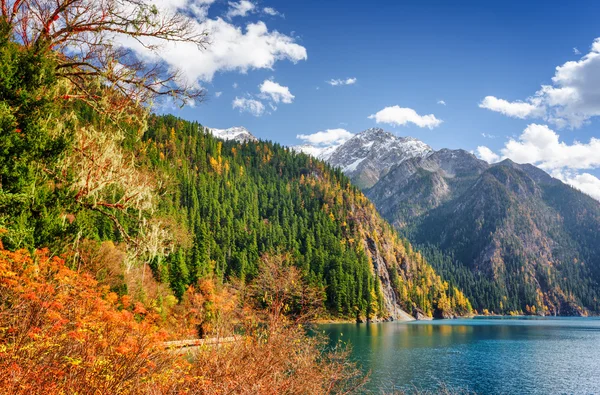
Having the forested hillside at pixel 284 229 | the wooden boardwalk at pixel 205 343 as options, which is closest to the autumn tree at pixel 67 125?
the wooden boardwalk at pixel 205 343

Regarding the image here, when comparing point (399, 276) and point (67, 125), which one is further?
point (399, 276)

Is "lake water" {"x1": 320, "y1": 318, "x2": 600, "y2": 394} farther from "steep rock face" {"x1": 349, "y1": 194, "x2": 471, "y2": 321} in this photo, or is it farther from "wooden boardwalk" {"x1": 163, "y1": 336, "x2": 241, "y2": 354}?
"steep rock face" {"x1": 349, "y1": 194, "x2": 471, "y2": 321}

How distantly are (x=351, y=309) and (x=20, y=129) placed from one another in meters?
112

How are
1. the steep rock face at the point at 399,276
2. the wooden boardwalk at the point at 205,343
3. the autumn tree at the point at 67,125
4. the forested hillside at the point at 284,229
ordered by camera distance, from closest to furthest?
1. the autumn tree at the point at 67,125
2. the wooden boardwalk at the point at 205,343
3. the forested hillside at the point at 284,229
4. the steep rock face at the point at 399,276

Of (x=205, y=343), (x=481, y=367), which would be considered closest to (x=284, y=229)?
(x=481, y=367)

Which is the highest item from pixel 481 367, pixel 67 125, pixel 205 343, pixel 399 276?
pixel 67 125

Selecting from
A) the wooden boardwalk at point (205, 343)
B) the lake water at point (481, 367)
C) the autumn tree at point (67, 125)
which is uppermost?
the autumn tree at point (67, 125)

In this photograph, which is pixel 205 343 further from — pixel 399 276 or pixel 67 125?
pixel 399 276

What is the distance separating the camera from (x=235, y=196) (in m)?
146

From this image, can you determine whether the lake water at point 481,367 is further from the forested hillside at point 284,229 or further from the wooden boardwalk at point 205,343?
the forested hillside at point 284,229

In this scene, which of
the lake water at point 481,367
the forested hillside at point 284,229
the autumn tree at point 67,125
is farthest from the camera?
the forested hillside at point 284,229

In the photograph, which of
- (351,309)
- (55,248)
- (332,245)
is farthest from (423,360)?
(332,245)

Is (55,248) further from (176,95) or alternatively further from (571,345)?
(571,345)

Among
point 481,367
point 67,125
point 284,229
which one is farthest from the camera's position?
point 284,229
